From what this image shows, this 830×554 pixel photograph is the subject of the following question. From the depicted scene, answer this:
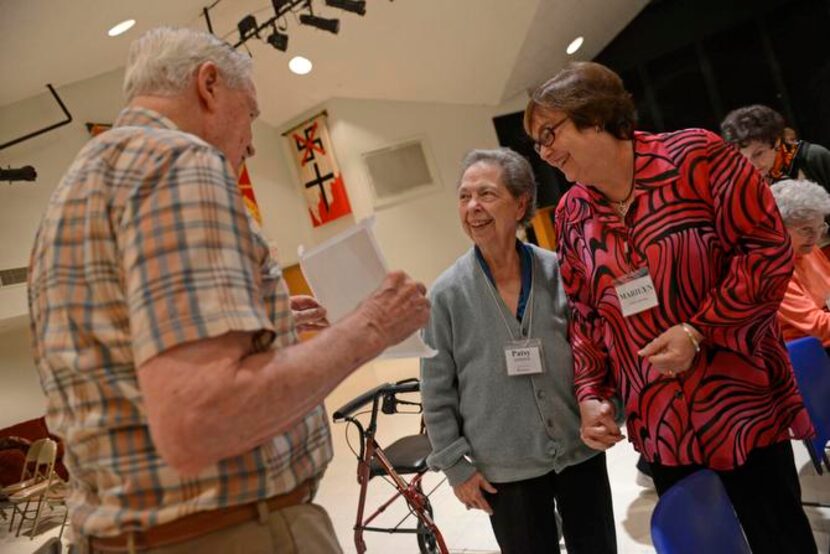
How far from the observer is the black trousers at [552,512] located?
1.69 metres

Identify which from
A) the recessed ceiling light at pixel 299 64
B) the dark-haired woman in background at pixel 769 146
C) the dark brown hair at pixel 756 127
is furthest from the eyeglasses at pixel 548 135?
the recessed ceiling light at pixel 299 64

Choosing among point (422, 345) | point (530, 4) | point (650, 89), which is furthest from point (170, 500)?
point (650, 89)

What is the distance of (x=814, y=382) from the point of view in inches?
82.7

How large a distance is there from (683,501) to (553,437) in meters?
0.56

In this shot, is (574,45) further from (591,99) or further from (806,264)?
(591,99)

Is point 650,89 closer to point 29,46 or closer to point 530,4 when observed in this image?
point 530,4

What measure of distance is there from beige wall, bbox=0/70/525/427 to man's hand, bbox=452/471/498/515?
665cm

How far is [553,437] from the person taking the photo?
1.68 meters

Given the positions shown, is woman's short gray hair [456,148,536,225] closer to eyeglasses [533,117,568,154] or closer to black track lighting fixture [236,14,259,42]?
eyeglasses [533,117,568,154]

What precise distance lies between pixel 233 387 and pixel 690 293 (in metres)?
1.04

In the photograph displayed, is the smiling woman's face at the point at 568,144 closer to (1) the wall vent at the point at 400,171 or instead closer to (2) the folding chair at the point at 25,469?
(2) the folding chair at the point at 25,469

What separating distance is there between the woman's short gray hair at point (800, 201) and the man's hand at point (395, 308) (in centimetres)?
184

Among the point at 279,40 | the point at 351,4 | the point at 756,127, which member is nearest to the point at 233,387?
the point at 756,127

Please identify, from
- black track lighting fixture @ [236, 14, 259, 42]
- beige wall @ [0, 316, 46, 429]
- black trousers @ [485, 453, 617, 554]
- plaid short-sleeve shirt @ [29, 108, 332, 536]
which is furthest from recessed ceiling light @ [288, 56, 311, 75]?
plaid short-sleeve shirt @ [29, 108, 332, 536]
